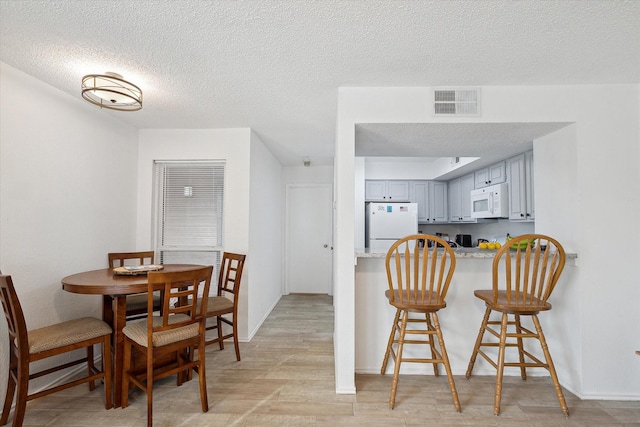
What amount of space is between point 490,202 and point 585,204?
4.77ft

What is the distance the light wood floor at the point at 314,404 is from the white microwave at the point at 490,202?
1777mm

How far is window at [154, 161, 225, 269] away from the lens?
322 cm

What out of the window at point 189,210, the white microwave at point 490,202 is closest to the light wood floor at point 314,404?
the window at point 189,210

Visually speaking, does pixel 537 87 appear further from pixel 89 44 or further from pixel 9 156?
pixel 9 156

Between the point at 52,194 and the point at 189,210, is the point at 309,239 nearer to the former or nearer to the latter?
the point at 189,210

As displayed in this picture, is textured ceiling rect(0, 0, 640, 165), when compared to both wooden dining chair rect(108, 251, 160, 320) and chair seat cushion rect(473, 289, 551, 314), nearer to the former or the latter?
chair seat cushion rect(473, 289, 551, 314)

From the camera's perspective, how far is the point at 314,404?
6.52 ft

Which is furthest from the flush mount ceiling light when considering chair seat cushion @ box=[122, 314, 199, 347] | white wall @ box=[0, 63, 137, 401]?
chair seat cushion @ box=[122, 314, 199, 347]

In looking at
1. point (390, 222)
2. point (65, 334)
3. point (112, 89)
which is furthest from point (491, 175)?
point (65, 334)

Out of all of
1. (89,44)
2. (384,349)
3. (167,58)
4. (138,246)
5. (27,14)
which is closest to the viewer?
(27,14)

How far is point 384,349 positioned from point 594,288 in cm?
161

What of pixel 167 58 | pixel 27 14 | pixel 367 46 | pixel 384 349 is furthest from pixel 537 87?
pixel 27 14

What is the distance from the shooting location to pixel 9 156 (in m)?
1.94

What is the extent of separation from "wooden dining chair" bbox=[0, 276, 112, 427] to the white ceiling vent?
9.35ft
